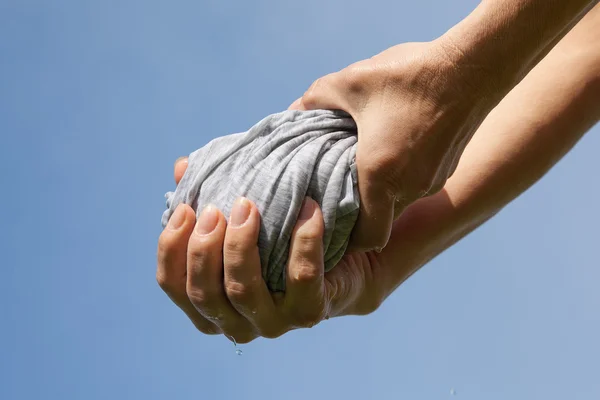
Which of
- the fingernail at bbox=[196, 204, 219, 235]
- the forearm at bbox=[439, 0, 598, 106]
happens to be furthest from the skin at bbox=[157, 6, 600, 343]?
the forearm at bbox=[439, 0, 598, 106]

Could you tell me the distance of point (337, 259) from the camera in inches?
67.2

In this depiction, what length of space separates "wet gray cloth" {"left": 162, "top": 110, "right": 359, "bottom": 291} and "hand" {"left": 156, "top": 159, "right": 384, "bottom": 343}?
3 centimetres

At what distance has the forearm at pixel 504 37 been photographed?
1333mm

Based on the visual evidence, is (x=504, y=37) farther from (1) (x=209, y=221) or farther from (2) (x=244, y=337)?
(2) (x=244, y=337)

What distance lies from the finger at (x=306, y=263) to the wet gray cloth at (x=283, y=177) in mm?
20

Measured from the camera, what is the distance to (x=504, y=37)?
1.36 m

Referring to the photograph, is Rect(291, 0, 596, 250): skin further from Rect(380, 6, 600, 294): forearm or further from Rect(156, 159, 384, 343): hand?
Rect(380, 6, 600, 294): forearm

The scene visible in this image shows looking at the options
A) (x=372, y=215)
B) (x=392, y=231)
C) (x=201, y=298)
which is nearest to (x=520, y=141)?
(x=392, y=231)

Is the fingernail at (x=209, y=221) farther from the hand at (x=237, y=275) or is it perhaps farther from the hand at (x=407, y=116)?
the hand at (x=407, y=116)

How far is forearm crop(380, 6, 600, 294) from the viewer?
1947 mm

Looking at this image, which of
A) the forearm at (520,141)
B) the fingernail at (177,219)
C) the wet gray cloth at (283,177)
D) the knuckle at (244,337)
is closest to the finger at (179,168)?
the wet gray cloth at (283,177)

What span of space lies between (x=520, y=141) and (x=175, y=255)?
101cm

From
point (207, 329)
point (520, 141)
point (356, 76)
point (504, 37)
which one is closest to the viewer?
point (504, 37)

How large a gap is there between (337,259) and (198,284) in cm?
34
